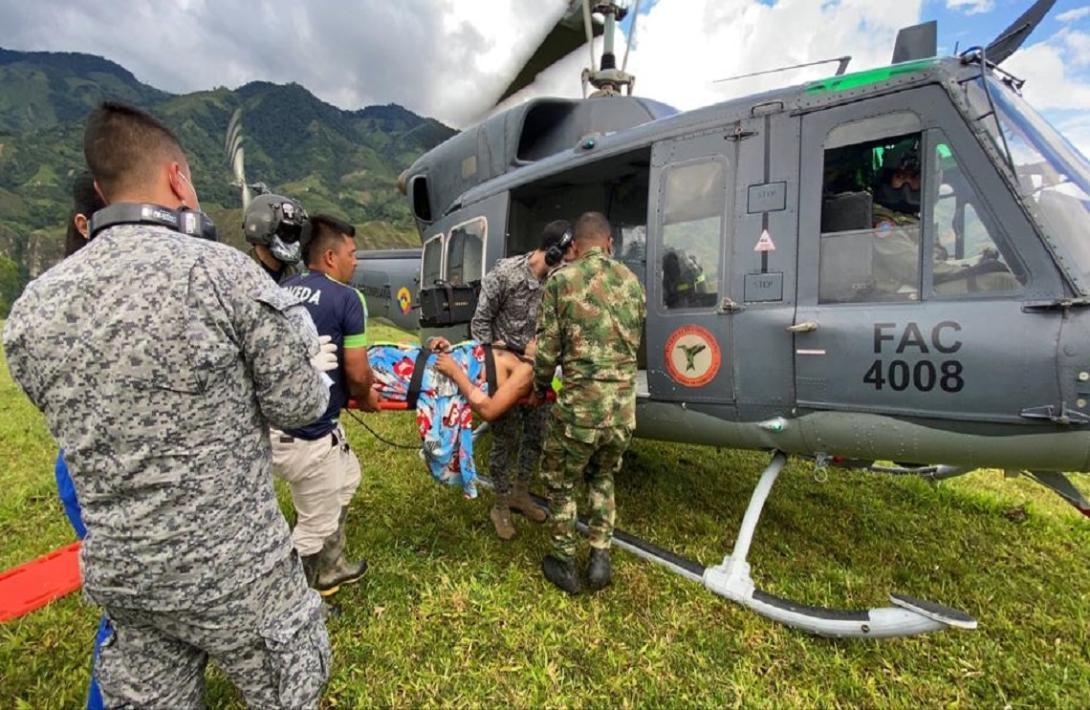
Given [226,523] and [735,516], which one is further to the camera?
[735,516]

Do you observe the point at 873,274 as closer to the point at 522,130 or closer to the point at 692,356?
the point at 692,356

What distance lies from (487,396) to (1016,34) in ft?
11.1

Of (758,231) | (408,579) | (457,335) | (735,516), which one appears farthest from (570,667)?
(457,335)

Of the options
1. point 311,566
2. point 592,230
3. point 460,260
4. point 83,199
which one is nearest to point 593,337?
point 592,230

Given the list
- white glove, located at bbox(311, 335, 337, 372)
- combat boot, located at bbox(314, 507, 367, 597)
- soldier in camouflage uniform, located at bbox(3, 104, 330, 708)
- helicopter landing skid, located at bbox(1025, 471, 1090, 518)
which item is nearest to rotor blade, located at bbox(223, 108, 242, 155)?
white glove, located at bbox(311, 335, 337, 372)

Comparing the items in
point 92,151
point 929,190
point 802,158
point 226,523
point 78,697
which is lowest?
point 78,697

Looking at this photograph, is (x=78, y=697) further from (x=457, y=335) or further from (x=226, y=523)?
(x=457, y=335)

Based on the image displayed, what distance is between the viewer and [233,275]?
146 centimetres

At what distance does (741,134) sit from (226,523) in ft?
10.2

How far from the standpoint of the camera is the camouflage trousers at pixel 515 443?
3900 mm

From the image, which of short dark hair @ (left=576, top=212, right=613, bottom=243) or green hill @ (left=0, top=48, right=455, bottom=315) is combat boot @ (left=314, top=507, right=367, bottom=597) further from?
green hill @ (left=0, top=48, right=455, bottom=315)

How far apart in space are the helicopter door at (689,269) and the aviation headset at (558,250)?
53 centimetres

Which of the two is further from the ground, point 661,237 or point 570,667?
point 661,237

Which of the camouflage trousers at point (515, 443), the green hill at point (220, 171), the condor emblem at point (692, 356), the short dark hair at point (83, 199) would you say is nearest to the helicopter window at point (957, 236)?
the condor emblem at point (692, 356)
